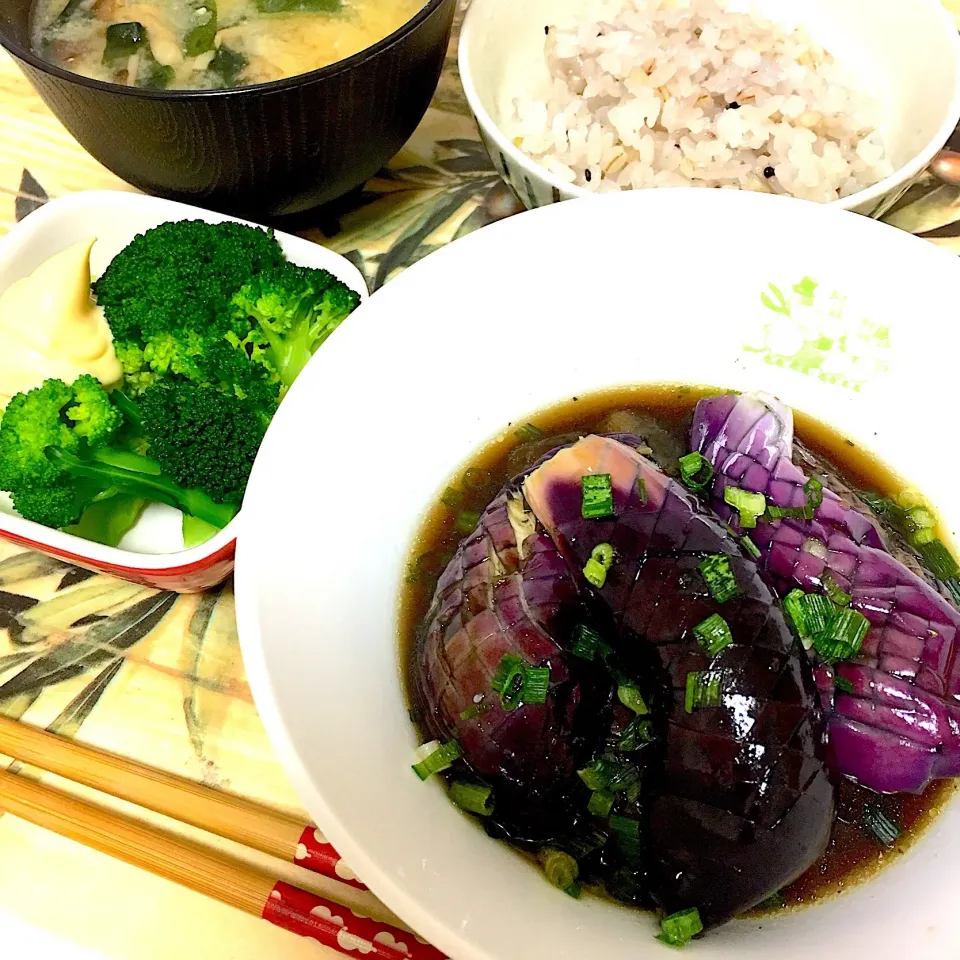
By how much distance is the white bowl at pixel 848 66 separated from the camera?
6.79 ft

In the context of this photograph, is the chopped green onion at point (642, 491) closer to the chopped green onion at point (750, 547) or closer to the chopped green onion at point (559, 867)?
the chopped green onion at point (750, 547)

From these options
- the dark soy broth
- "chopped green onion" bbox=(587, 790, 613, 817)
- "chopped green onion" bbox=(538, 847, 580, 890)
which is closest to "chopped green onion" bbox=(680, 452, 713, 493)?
the dark soy broth

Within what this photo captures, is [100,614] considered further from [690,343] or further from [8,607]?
[690,343]

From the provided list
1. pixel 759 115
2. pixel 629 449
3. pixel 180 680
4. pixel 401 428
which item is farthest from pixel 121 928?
pixel 759 115

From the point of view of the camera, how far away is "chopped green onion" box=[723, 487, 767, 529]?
159cm

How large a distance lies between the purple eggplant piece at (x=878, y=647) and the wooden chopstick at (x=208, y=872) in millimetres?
771

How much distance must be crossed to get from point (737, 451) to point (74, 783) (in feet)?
4.79

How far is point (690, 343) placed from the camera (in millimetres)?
1973

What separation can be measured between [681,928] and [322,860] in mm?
623

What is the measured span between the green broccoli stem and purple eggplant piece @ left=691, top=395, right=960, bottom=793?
3.49ft

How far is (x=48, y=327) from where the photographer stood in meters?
1.93

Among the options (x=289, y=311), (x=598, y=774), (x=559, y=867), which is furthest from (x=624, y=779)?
(x=289, y=311)

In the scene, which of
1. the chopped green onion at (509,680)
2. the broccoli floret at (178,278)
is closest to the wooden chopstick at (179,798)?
the chopped green onion at (509,680)

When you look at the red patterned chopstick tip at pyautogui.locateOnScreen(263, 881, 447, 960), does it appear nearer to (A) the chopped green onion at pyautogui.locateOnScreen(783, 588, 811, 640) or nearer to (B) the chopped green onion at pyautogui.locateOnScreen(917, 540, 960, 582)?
(A) the chopped green onion at pyautogui.locateOnScreen(783, 588, 811, 640)
